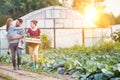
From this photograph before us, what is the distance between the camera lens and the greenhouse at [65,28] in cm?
3206

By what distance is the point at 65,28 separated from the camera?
31844 millimetres

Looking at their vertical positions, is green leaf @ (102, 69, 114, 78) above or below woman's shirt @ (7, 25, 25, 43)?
below

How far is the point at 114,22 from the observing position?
61094 mm

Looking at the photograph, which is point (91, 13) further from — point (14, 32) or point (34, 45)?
point (14, 32)

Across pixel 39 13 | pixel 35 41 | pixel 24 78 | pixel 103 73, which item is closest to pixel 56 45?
pixel 39 13

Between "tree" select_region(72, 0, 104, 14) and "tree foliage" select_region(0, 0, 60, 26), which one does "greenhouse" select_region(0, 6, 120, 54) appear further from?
"tree" select_region(72, 0, 104, 14)

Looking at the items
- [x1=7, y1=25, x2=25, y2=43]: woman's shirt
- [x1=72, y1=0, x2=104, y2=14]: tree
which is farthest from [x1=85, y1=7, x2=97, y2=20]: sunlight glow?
[x1=7, y1=25, x2=25, y2=43]: woman's shirt

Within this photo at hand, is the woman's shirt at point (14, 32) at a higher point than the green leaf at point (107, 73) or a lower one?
higher

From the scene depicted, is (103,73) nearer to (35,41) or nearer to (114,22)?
(35,41)

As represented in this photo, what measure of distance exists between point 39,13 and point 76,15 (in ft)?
11.6

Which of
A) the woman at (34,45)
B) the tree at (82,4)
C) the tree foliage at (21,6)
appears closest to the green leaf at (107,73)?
the woman at (34,45)

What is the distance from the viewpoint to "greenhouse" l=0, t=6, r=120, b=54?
32062 mm

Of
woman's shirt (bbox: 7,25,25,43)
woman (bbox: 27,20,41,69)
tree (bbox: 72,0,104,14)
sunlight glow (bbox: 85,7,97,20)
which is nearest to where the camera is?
woman's shirt (bbox: 7,25,25,43)

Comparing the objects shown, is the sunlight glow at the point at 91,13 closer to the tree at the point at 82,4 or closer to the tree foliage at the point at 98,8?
the tree foliage at the point at 98,8
